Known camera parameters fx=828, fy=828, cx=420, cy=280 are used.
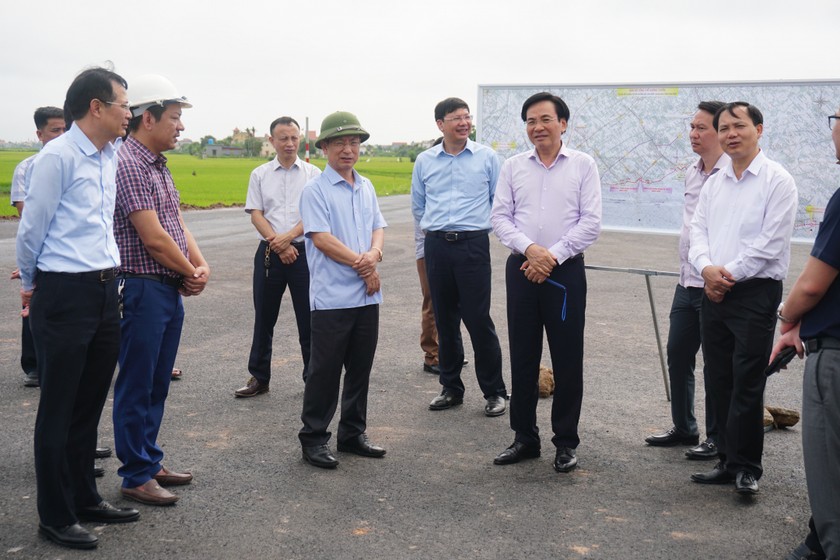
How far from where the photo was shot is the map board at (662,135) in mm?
8086

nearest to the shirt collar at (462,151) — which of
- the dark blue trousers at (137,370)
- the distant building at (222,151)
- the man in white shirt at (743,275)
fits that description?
the man in white shirt at (743,275)

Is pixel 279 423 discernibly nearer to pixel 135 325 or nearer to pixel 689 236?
pixel 135 325

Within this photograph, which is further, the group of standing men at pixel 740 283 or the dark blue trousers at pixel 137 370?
the group of standing men at pixel 740 283

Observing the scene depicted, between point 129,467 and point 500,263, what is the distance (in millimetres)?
11116

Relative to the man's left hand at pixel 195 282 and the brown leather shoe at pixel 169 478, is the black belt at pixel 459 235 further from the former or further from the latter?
the brown leather shoe at pixel 169 478

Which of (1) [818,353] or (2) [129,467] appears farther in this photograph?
(2) [129,467]

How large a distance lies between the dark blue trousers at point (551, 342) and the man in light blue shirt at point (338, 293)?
0.88 metres

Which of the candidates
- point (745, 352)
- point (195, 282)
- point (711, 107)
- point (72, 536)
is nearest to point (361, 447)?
point (195, 282)

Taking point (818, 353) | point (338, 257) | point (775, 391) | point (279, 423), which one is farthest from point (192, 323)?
point (818, 353)

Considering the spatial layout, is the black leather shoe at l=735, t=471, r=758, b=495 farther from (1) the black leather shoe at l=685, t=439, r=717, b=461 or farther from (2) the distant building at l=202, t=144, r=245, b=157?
(2) the distant building at l=202, t=144, r=245, b=157

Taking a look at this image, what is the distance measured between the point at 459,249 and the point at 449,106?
3.85ft

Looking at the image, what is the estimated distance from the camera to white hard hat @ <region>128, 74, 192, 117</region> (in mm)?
4320

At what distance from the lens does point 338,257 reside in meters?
5.03

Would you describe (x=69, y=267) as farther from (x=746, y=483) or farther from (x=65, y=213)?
(x=746, y=483)
